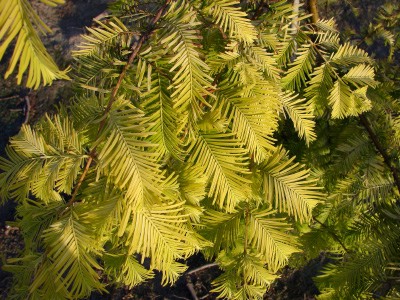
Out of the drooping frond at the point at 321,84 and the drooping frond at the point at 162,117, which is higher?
the drooping frond at the point at 162,117

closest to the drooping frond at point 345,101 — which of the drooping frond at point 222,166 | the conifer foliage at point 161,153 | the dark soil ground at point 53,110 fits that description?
the conifer foliage at point 161,153

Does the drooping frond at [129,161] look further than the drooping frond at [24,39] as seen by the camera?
Yes

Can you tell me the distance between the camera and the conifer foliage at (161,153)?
504mm

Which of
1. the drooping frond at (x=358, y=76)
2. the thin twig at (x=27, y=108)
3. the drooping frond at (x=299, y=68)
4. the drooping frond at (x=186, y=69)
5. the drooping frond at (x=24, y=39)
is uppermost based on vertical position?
the drooping frond at (x=24, y=39)

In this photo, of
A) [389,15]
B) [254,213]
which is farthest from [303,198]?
[389,15]

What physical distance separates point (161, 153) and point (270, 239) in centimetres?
30

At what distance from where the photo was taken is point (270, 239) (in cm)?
73

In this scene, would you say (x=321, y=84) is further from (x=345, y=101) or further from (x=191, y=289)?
(x=191, y=289)

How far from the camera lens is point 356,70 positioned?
2.88 feet

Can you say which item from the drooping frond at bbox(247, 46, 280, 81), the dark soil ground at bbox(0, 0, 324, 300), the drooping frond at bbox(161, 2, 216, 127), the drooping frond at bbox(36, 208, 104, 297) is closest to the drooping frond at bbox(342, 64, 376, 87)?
the drooping frond at bbox(247, 46, 280, 81)

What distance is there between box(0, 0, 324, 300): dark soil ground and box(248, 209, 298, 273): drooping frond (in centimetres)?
150

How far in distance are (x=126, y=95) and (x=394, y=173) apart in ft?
2.48

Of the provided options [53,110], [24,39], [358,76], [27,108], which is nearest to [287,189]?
[358,76]

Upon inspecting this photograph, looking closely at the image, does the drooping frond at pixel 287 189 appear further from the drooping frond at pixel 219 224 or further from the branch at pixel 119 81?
the branch at pixel 119 81
